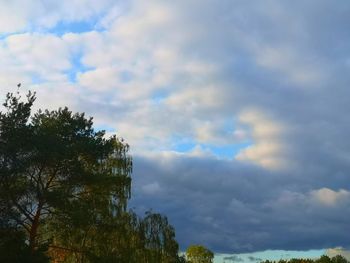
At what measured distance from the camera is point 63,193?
41000 millimetres

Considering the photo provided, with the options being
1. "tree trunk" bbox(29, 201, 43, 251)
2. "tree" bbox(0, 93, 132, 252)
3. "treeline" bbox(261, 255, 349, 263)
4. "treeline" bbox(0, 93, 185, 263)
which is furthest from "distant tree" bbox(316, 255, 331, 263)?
"tree trunk" bbox(29, 201, 43, 251)

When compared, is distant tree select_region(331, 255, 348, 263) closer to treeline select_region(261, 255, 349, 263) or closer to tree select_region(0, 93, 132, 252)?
treeline select_region(261, 255, 349, 263)

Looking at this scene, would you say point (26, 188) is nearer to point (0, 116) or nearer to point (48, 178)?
point (48, 178)

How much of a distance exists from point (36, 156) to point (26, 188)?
93.3 inches

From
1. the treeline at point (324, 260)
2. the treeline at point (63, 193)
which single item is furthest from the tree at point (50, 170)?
the treeline at point (324, 260)

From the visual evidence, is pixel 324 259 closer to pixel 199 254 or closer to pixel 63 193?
pixel 199 254

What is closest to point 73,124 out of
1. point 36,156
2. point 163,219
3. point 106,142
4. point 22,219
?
point 106,142

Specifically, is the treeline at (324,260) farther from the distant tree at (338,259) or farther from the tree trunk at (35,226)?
the tree trunk at (35,226)

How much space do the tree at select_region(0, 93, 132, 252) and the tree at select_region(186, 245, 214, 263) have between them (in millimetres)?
88663

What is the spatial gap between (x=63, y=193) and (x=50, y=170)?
8.48ft

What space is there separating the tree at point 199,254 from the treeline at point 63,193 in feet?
272

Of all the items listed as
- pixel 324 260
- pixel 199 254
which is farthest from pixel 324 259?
pixel 199 254

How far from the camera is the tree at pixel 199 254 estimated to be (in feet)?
435

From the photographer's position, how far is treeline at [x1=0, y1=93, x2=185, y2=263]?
1553 inches
